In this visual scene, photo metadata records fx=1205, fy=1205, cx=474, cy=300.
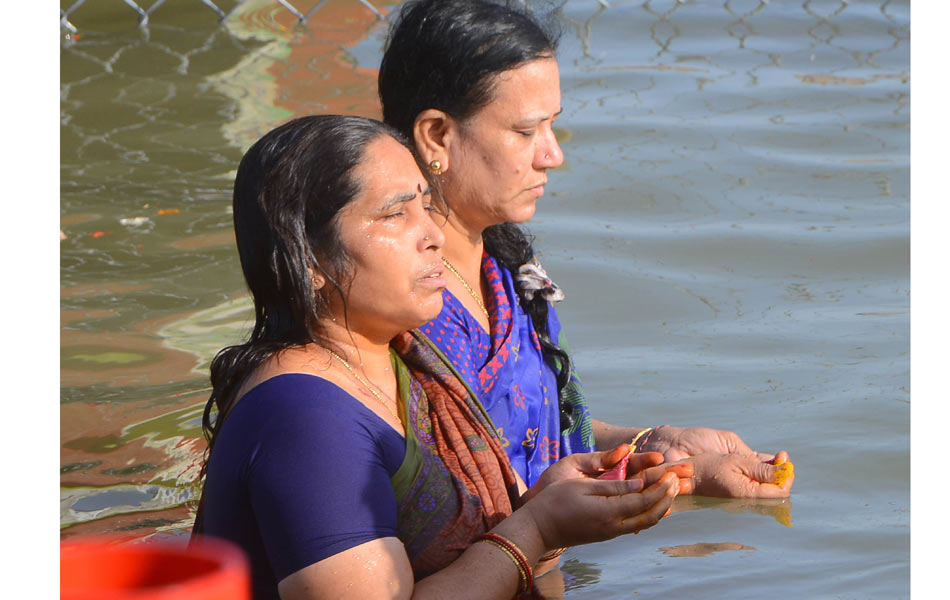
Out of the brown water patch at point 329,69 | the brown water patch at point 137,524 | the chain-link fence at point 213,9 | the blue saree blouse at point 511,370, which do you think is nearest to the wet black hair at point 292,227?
the blue saree blouse at point 511,370

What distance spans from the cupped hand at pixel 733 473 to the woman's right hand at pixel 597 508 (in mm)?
857

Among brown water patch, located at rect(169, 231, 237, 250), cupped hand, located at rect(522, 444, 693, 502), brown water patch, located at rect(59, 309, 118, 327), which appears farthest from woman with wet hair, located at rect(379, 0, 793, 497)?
brown water patch, located at rect(169, 231, 237, 250)

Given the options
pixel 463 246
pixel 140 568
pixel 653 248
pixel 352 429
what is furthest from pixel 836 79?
pixel 140 568

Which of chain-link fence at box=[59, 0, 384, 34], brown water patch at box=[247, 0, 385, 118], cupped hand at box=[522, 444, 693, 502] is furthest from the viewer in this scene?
chain-link fence at box=[59, 0, 384, 34]

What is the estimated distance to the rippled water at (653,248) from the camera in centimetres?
366

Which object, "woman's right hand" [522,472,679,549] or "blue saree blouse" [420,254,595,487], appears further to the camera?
"blue saree blouse" [420,254,595,487]

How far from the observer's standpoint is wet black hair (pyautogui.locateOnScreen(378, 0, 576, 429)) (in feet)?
9.21

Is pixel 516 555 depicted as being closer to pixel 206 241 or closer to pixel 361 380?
pixel 361 380

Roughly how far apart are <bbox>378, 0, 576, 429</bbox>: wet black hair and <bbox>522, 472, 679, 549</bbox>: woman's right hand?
97 centimetres

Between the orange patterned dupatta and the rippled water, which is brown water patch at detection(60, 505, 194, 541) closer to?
the rippled water

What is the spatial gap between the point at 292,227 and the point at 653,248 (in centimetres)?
405

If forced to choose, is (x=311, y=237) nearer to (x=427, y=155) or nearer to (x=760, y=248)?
(x=427, y=155)

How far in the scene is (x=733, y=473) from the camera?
322 cm

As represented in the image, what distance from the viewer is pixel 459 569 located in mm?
2277
